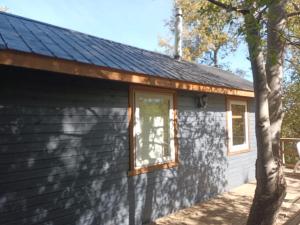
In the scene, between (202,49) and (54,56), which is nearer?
(54,56)

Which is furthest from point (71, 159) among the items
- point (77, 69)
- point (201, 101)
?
point (201, 101)

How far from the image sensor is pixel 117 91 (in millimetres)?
6242

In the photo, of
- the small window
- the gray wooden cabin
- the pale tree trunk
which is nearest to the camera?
the gray wooden cabin

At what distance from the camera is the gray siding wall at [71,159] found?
4.69 metres

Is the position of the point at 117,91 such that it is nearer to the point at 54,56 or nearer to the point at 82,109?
the point at 82,109

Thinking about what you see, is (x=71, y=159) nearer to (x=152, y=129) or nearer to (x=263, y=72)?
(x=152, y=129)

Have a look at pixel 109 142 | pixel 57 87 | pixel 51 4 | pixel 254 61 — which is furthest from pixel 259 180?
pixel 51 4

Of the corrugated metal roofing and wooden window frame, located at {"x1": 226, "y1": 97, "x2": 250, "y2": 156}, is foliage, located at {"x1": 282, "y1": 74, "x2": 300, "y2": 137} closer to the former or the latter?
wooden window frame, located at {"x1": 226, "y1": 97, "x2": 250, "y2": 156}

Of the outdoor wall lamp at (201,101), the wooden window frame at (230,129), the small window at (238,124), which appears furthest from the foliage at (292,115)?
the outdoor wall lamp at (201,101)

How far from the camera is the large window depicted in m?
6.69

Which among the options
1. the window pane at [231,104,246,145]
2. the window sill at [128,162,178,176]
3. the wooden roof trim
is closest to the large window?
the window sill at [128,162,178,176]

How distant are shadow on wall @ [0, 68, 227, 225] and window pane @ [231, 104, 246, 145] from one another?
12.3 feet

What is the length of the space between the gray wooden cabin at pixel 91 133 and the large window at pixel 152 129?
0.02m

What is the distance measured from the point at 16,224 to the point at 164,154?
3.43m
